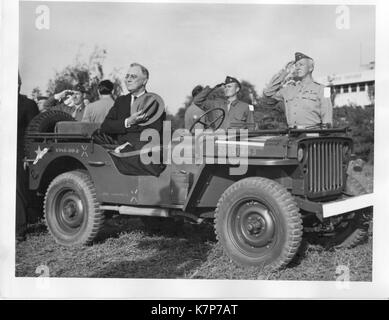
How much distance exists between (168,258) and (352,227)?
1.50 metres

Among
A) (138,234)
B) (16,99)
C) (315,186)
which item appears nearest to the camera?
(315,186)

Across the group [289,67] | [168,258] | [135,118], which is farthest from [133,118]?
[289,67]

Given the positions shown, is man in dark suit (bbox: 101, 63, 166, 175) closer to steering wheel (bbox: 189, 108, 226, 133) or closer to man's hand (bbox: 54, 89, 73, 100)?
steering wheel (bbox: 189, 108, 226, 133)

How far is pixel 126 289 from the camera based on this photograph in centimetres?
433

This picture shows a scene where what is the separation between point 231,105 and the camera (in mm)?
4461

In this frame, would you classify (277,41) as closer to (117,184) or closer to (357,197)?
(357,197)

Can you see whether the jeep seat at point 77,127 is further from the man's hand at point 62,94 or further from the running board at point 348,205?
the running board at point 348,205

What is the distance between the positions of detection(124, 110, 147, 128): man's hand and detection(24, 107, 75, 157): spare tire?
0.53m

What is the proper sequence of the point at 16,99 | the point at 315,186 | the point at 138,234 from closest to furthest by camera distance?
the point at 315,186, the point at 16,99, the point at 138,234

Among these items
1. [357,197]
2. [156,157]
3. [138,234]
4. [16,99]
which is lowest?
[138,234]

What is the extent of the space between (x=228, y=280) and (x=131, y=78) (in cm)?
176

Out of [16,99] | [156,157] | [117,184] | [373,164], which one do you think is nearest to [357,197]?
[373,164]

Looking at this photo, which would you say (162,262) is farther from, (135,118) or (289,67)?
(289,67)

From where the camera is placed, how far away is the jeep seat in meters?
4.61
